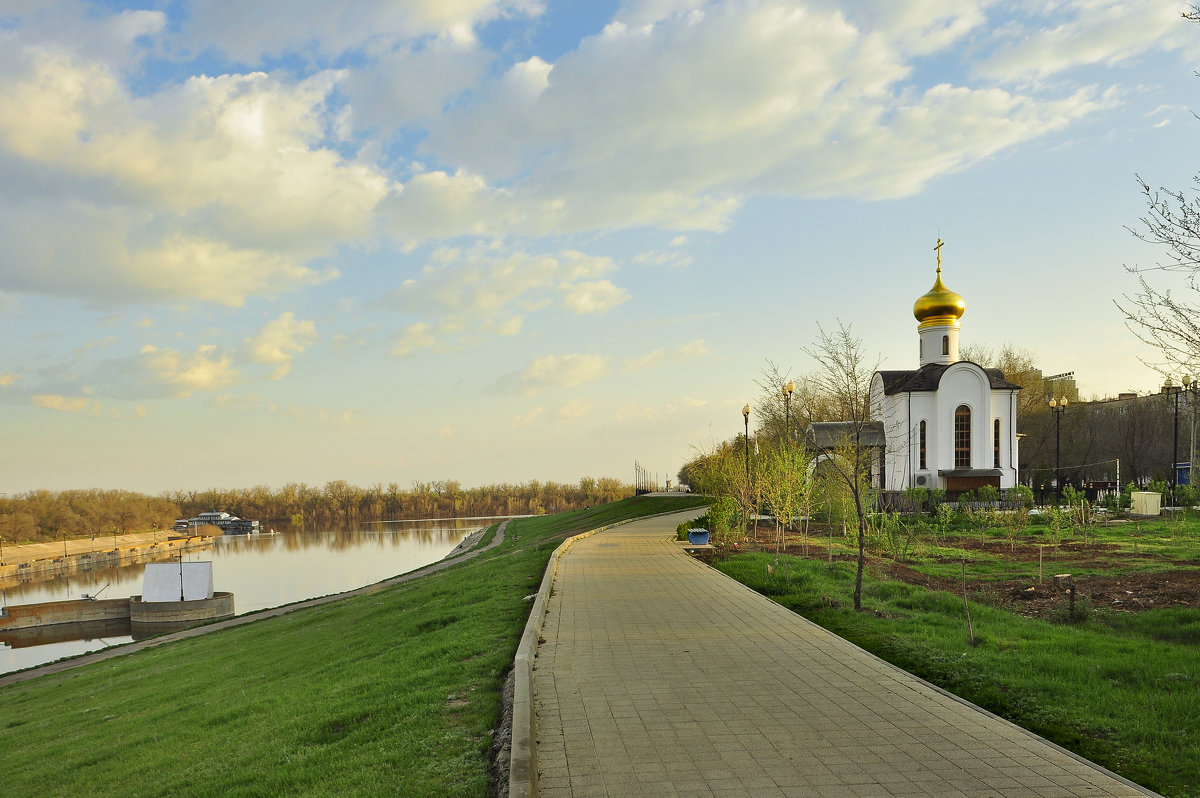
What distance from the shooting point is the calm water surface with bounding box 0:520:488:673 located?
35969 millimetres

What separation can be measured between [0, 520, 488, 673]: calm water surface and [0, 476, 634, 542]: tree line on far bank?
1084 inches

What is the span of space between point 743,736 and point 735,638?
3.38m

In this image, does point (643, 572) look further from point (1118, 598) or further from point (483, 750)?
point (483, 750)

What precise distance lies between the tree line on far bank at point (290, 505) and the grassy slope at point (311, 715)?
78.2 m

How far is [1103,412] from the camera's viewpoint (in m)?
62.8

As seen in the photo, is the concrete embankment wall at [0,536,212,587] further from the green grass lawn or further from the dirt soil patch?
the green grass lawn

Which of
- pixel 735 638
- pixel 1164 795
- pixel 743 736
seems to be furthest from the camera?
pixel 735 638

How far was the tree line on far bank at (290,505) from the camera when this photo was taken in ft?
307

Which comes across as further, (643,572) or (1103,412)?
(1103,412)

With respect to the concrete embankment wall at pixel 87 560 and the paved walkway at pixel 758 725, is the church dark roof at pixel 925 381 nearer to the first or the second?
the paved walkway at pixel 758 725

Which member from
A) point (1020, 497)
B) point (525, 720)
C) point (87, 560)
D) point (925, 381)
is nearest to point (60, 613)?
point (525, 720)

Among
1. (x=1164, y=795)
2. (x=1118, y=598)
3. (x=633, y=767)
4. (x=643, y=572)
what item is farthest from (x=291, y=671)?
(x=1118, y=598)

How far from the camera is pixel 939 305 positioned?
129 feet

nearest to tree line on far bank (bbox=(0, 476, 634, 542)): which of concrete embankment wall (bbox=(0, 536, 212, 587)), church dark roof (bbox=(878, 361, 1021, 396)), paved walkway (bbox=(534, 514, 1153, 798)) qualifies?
concrete embankment wall (bbox=(0, 536, 212, 587))
